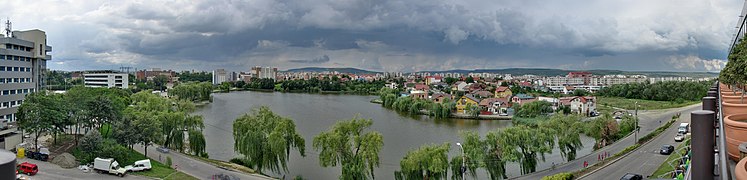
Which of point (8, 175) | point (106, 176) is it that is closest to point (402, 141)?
point (106, 176)

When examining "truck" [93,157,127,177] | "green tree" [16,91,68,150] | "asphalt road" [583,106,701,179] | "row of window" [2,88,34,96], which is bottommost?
"truck" [93,157,127,177]

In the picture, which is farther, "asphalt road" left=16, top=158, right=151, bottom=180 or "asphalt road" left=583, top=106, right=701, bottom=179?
"asphalt road" left=16, top=158, right=151, bottom=180

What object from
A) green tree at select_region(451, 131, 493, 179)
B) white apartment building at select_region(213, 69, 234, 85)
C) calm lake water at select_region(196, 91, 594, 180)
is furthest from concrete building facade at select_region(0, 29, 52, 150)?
white apartment building at select_region(213, 69, 234, 85)

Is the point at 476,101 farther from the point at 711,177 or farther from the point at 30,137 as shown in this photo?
the point at 711,177

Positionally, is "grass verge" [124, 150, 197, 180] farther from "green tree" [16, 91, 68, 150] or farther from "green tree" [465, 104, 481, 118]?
"green tree" [465, 104, 481, 118]

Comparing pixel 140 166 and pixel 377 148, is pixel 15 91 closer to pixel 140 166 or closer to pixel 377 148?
pixel 140 166

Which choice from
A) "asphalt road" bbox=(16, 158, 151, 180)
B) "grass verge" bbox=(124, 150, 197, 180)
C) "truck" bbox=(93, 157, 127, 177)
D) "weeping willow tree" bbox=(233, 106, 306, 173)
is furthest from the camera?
"weeping willow tree" bbox=(233, 106, 306, 173)

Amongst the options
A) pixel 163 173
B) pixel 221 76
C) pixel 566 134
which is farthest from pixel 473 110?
pixel 221 76
